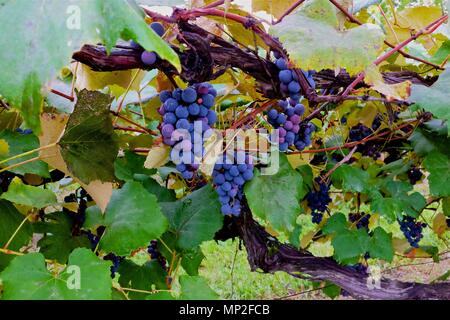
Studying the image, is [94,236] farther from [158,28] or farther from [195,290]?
[158,28]

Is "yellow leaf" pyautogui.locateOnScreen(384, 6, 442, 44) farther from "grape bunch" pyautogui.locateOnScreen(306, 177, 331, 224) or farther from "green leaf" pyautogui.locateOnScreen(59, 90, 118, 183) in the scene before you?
"green leaf" pyautogui.locateOnScreen(59, 90, 118, 183)

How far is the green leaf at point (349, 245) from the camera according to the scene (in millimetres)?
1242

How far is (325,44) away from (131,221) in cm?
42

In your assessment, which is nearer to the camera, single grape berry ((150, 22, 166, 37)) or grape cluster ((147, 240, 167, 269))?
single grape berry ((150, 22, 166, 37))

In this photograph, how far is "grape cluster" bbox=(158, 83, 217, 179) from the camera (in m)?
0.78

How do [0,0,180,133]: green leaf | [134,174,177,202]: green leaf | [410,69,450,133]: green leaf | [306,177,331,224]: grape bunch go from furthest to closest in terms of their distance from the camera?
[306,177,331,224]: grape bunch < [134,174,177,202]: green leaf < [410,69,450,133]: green leaf < [0,0,180,133]: green leaf

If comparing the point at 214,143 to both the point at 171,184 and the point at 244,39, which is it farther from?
the point at 171,184

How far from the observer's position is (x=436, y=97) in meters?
0.94

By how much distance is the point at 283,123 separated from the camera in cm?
94

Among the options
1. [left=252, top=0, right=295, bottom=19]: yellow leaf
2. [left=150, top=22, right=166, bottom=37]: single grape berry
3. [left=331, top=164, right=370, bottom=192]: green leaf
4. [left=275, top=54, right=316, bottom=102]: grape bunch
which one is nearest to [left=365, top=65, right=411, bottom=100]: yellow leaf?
[left=275, top=54, right=316, bottom=102]: grape bunch

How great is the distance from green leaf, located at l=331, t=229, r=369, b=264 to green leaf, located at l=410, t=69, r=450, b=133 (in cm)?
47

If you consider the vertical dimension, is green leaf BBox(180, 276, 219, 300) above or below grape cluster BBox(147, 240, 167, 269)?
above

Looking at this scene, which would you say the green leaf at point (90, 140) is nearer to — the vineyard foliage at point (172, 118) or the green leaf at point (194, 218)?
the vineyard foliage at point (172, 118)

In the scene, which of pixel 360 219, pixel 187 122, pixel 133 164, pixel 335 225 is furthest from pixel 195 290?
pixel 360 219
